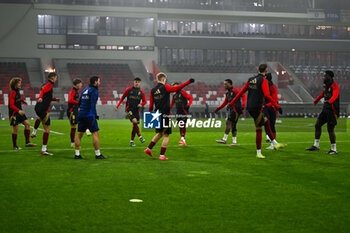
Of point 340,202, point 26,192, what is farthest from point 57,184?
point 340,202

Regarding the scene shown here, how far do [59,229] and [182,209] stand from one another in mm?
1694

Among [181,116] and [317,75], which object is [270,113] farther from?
[317,75]

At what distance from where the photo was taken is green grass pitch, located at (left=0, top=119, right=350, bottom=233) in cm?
545

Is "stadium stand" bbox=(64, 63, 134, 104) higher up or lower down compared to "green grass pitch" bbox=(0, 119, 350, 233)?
higher up

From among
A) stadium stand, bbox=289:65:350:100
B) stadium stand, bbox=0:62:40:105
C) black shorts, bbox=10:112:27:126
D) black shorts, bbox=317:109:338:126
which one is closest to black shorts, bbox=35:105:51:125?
black shorts, bbox=10:112:27:126

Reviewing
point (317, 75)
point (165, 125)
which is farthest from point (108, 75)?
point (165, 125)

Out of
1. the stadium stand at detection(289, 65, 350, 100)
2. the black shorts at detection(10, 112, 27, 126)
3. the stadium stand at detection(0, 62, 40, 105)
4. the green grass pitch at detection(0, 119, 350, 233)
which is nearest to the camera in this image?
the green grass pitch at detection(0, 119, 350, 233)

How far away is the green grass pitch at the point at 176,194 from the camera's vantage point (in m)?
5.45

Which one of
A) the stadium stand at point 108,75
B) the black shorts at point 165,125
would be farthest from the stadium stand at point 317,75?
the black shorts at point 165,125

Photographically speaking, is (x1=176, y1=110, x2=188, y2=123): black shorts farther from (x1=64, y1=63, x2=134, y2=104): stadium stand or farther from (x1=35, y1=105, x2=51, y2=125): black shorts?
(x1=64, y1=63, x2=134, y2=104): stadium stand

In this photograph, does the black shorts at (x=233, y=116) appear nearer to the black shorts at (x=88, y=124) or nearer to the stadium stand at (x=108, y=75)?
the black shorts at (x=88, y=124)

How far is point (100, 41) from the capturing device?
52562mm

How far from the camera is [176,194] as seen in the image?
713 centimetres

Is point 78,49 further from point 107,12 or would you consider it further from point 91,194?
point 91,194
